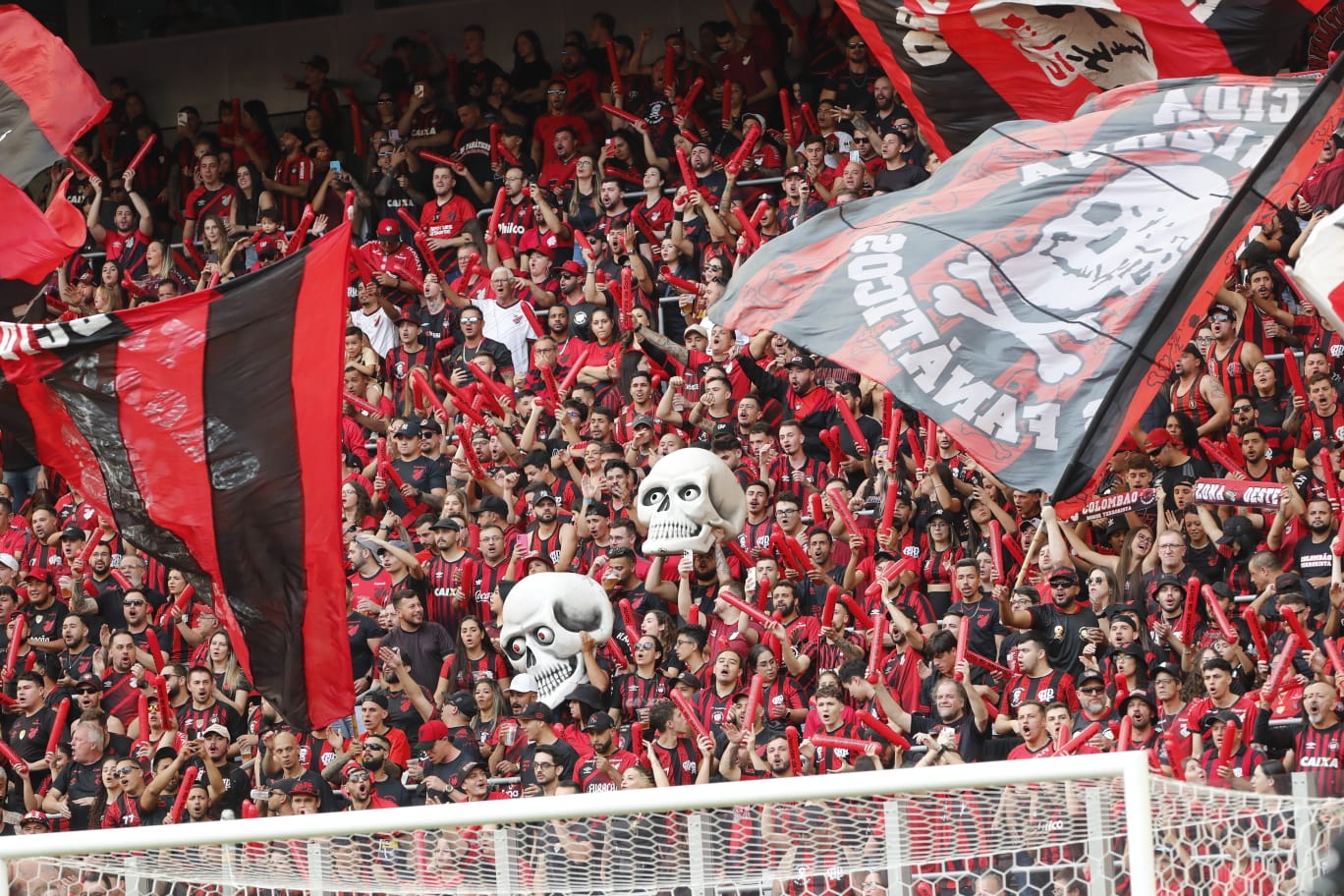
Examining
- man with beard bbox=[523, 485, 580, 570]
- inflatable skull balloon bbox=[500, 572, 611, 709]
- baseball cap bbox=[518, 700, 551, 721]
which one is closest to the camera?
baseball cap bbox=[518, 700, 551, 721]

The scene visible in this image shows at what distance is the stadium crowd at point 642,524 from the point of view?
33.5 ft

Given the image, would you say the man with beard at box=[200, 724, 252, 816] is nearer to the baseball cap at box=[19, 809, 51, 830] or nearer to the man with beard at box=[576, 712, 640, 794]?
the baseball cap at box=[19, 809, 51, 830]

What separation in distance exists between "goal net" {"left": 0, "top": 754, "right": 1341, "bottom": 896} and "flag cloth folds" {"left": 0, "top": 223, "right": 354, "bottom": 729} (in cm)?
289

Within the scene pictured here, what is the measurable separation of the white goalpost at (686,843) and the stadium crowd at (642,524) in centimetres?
248


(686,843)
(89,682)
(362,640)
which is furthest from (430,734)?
(686,843)

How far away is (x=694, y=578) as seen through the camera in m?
12.1

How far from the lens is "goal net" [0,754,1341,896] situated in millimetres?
5336

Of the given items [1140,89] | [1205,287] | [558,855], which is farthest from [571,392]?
[558,855]

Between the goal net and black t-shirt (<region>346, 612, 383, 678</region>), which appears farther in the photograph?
black t-shirt (<region>346, 612, 383, 678</region>)

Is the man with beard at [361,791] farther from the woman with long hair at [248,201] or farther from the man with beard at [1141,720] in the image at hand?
the woman with long hair at [248,201]

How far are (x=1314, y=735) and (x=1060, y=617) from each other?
5.75ft

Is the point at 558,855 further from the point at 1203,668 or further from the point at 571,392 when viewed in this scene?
the point at 571,392

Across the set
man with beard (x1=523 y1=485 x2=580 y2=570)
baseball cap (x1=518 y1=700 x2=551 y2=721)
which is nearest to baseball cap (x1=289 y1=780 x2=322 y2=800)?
baseball cap (x1=518 y1=700 x2=551 y2=721)

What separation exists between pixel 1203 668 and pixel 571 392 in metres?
5.27
